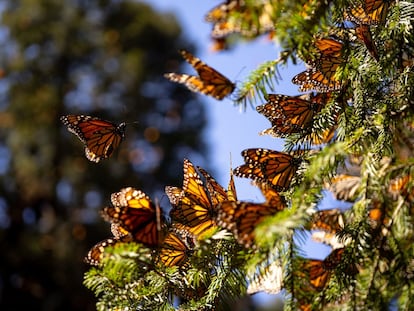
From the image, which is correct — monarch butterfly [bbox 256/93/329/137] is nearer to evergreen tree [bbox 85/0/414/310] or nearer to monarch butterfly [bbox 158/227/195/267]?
A: evergreen tree [bbox 85/0/414/310]

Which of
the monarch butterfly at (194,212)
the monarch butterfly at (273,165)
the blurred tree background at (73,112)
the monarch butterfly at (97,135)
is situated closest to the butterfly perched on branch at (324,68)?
the monarch butterfly at (273,165)

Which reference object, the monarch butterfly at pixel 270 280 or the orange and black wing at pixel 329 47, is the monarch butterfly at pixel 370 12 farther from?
the monarch butterfly at pixel 270 280

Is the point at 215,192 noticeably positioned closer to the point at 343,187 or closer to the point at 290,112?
the point at 290,112

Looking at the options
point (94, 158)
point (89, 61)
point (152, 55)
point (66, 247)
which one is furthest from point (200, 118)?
point (94, 158)

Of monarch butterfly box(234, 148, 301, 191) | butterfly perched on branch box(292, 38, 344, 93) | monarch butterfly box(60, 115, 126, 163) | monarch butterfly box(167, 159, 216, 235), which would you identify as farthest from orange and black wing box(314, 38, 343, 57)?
monarch butterfly box(60, 115, 126, 163)

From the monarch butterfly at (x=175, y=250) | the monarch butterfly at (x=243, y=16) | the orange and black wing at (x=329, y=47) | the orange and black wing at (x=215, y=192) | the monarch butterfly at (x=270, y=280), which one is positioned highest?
the orange and black wing at (x=329, y=47)

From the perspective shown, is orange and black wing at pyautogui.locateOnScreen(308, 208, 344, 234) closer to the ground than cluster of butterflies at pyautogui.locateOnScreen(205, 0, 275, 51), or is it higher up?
closer to the ground
